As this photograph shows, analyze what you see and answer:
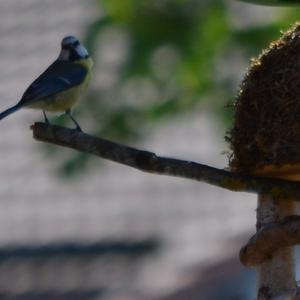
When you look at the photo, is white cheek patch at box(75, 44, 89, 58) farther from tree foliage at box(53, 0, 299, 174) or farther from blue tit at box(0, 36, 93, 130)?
tree foliage at box(53, 0, 299, 174)

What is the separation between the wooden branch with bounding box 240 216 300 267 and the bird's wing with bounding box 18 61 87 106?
184 cm

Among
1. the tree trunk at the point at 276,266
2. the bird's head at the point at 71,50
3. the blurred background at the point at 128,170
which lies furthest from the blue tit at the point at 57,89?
the tree trunk at the point at 276,266

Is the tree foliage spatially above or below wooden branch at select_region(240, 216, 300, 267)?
above

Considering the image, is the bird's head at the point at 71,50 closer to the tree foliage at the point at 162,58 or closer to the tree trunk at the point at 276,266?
the tree foliage at the point at 162,58

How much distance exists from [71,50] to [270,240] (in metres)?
2.51

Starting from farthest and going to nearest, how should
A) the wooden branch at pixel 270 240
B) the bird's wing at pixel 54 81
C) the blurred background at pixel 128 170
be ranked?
the blurred background at pixel 128 170 < the bird's wing at pixel 54 81 < the wooden branch at pixel 270 240

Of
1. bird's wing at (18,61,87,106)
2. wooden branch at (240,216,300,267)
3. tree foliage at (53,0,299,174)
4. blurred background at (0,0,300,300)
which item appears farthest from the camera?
blurred background at (0,0,300,300)

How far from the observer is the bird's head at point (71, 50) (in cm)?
514

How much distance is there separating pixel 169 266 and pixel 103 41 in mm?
2192

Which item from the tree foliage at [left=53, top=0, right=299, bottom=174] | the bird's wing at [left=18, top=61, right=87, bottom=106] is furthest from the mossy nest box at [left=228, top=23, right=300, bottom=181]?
the tree foliage at [left=53, top=0, right=299, bottom=174]

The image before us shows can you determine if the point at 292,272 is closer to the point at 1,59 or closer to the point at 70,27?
the point at 70,27

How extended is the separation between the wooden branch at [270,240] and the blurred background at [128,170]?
9.27ft

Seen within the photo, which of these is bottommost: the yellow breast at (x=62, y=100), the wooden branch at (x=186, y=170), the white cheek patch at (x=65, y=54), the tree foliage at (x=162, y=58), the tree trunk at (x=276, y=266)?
the tree trunk at (x=276, y=266)

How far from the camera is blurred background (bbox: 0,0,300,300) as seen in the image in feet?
24.6
